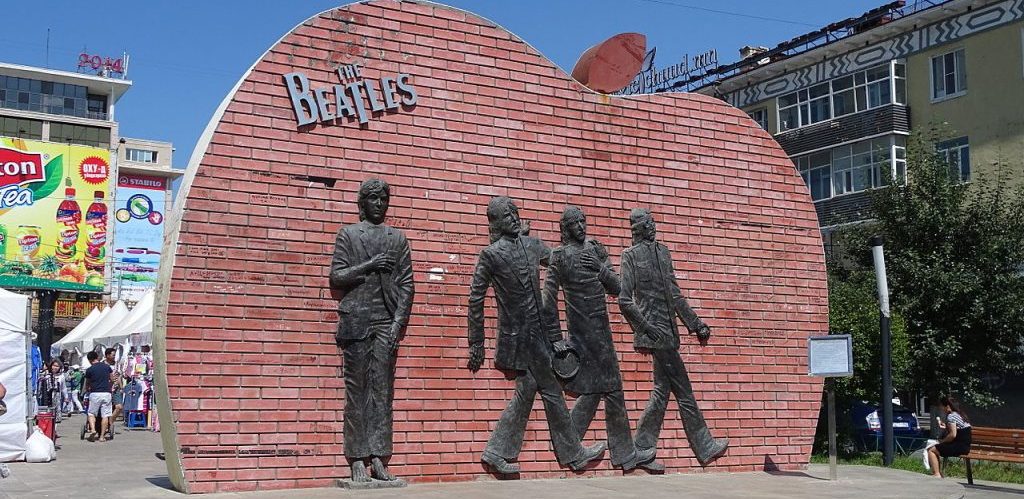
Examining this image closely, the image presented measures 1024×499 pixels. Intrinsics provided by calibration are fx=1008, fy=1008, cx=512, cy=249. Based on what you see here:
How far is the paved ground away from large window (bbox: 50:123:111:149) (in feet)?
184

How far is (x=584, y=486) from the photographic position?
900 cm

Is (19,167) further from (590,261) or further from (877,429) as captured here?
(590,261)

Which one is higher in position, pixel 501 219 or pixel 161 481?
pixel 501 219

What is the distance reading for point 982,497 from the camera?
36.4 ft

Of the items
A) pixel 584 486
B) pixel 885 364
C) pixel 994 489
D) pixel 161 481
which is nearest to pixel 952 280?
pixel 885 364

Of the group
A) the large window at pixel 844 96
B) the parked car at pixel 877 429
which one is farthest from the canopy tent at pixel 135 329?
the large window at pixel 844 96

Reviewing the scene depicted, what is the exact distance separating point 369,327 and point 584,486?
239 centimetres

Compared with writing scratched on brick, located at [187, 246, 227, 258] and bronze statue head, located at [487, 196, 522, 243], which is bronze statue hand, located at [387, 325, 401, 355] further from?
writing scratched on brick, located at [187, 246, 227, 258]

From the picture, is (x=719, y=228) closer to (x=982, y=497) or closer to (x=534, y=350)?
(x=534, y=350)

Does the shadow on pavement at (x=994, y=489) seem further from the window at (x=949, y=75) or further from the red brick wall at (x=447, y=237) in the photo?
the window at (x=949, y=75)

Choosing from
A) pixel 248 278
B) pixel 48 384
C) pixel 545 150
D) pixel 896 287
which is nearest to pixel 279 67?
pixel 248 278

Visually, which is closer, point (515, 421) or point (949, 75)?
point (515, 421)

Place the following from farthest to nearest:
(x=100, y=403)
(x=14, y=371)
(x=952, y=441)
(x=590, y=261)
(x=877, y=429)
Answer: (x=877, y=429)
(x=100, y=403)
(x=14, y=371)
(x=952, y=441)
(x=590, y=261)

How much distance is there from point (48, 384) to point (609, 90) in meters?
17.3
